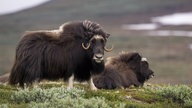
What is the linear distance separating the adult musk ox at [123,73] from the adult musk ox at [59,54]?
1.75 metres

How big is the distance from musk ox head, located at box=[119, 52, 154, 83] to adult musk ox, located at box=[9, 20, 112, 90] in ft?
9.94

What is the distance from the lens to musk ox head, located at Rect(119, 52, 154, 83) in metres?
14.6

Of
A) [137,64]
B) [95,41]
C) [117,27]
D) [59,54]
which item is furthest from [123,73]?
[117,27]

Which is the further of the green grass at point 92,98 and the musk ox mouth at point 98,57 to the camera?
the musk ox mouth at point 98,57

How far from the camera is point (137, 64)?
1480 centimetres

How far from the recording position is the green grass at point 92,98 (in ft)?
29.0

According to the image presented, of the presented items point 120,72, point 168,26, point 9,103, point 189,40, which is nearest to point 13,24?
point 168,26

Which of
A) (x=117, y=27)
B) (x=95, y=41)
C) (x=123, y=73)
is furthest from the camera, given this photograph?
(x=117, y=27)

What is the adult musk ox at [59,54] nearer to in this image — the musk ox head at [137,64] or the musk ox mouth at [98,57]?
the musk ox mouth at [98,57]

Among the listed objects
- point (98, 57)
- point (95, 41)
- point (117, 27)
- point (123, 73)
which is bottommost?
point (123, 73)

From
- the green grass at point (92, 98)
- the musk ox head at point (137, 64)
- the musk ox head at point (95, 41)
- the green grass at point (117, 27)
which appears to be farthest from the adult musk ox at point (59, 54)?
the green grass at point (117, 27)

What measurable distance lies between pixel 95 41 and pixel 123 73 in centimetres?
288

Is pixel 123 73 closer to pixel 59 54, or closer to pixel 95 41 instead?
pixel 95 41

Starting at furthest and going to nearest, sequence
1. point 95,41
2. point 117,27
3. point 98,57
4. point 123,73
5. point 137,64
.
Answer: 1. point 117,27
2. point 137,64
3. point 123,73
4. point 95,41
5. point 98,57
